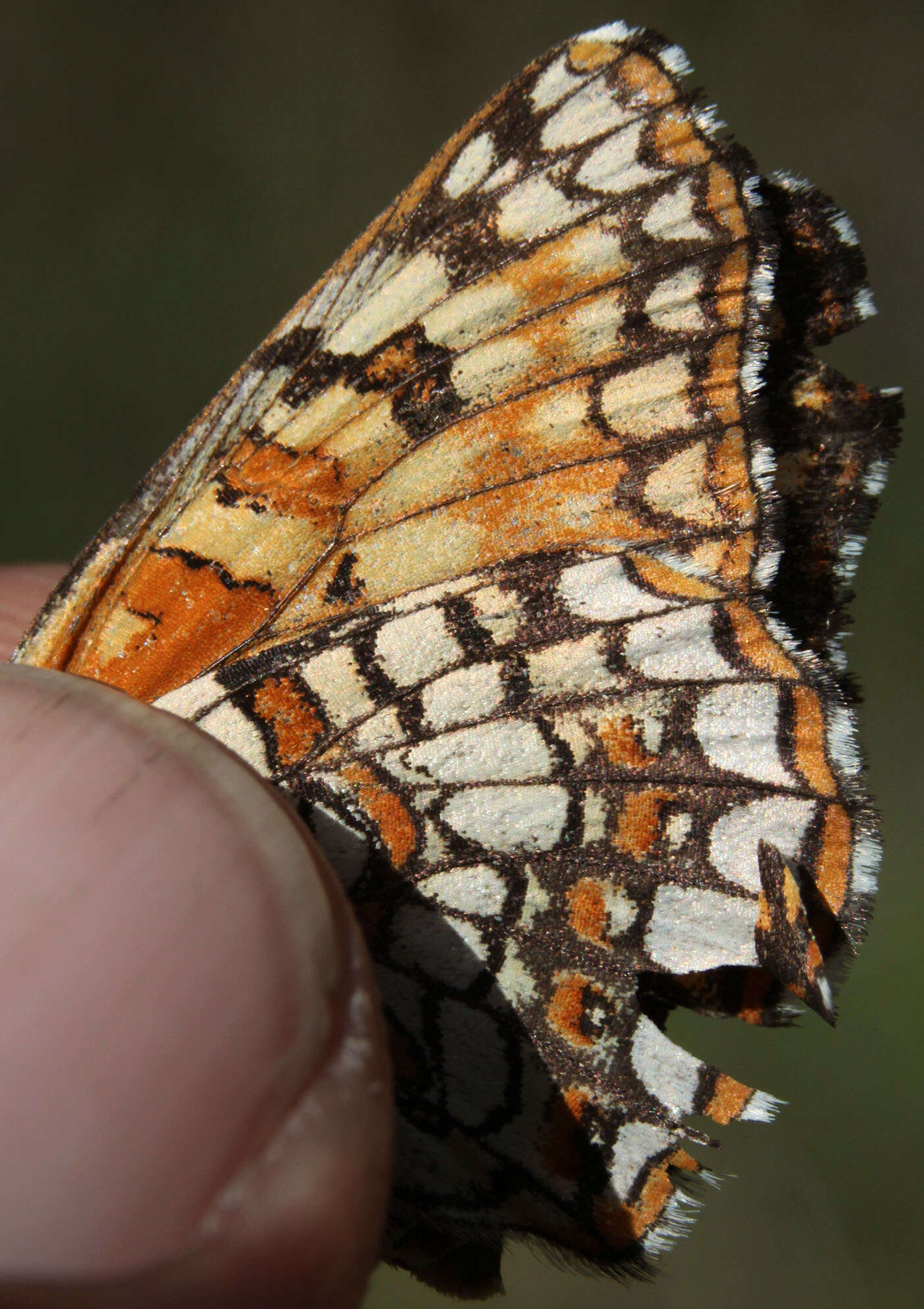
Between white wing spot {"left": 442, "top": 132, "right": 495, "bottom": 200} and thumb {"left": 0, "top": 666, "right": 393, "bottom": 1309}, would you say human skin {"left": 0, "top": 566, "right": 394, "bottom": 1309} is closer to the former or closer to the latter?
thumb {"left": 0, "top": 666, "right": 393, "bottom": 1309}

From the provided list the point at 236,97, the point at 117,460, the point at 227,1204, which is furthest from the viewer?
the point at 236,97

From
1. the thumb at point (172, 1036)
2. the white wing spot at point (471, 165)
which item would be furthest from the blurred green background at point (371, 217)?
the white wing spot at point (471, 165)

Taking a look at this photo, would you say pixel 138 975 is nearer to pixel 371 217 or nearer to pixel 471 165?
pixel 471 165

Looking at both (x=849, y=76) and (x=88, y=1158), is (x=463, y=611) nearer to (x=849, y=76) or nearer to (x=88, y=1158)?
(x=88, y=1158)

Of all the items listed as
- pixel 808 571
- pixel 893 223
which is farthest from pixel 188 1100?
pixel 893 223

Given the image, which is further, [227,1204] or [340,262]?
[340,262]

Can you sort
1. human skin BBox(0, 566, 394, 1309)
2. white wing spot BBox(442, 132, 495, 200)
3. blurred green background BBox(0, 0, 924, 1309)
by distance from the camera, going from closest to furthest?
human skin BBox(0, 566, 394, 1309)
white wing spot BBox(442, 132, 495, 200)
blurred green background BBox(0, 0, 924, 1309)

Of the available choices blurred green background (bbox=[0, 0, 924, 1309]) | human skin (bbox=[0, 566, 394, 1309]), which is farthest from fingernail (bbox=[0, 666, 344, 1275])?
blurred green background (bbox=[0, 0, 924, 1309])
